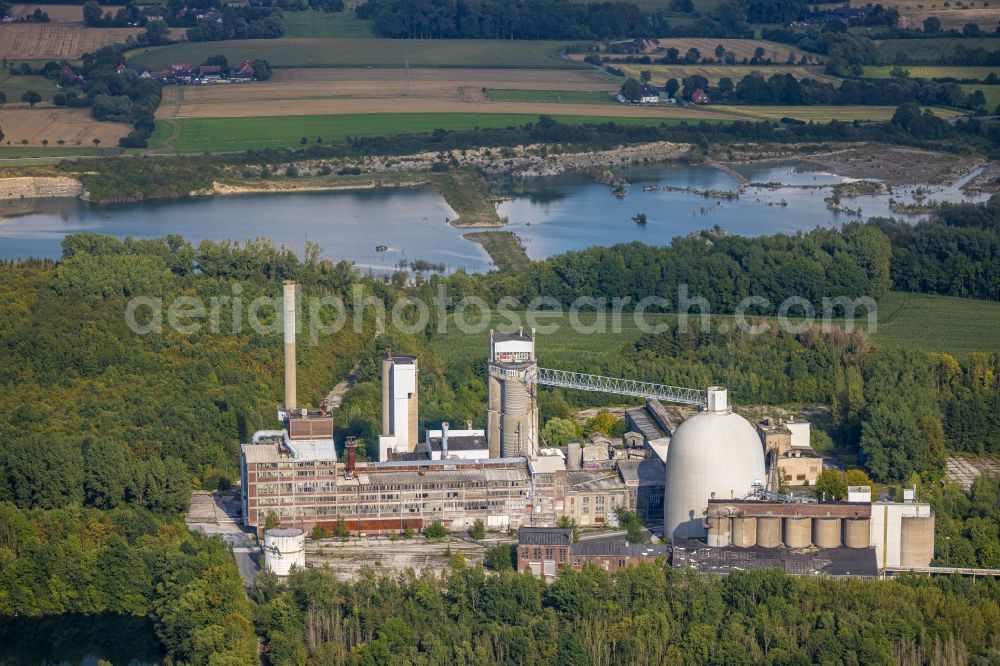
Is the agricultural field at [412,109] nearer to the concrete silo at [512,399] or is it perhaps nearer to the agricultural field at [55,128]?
the agricultural field at [55,128]

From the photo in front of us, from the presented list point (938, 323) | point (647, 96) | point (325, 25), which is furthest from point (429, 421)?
point (325, 25)

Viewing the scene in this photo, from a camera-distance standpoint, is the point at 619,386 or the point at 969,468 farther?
the point at 619,386

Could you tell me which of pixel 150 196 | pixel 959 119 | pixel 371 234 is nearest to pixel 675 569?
pixel 371 234

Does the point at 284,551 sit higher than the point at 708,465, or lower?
lower

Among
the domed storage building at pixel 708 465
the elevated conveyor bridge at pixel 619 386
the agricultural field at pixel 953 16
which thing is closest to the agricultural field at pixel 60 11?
the agricultural field at pixel 953 16

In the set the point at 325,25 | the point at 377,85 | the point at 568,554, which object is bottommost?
the point at 568,554

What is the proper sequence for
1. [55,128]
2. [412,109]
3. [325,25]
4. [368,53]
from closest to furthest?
[55,128], [412,109], [368,53], [325,25]

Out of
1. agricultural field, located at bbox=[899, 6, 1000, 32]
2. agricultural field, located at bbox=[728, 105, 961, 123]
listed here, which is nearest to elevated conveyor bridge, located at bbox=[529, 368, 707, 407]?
agricultural field, located at bbox=[728, 105, 961, 123]

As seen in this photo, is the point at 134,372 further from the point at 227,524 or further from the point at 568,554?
the point at 568,554
